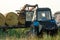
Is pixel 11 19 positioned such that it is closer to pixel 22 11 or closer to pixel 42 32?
pixel 22 11

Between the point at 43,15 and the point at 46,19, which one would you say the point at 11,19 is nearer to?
the point at 43,15

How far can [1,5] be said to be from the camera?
1614 cm

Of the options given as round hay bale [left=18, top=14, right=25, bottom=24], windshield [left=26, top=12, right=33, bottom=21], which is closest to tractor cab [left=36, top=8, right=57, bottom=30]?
windshield [left=26, top=12, right=33, bottom=21]

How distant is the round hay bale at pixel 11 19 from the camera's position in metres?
15.8

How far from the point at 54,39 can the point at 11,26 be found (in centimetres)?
390

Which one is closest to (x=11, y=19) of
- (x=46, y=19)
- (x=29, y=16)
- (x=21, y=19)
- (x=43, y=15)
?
(x=21, y=19)

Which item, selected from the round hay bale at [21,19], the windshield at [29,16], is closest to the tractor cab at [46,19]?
the windshield at [29,16]

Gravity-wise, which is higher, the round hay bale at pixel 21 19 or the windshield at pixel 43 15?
the windshield at pixel 43 15

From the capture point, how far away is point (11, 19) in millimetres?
15945

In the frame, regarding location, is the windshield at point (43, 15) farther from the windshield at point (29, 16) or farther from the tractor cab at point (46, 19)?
the windshield at point (29, 16)

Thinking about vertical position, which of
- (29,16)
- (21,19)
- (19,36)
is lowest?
(19,36)

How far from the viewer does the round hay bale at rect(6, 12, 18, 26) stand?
15.8m

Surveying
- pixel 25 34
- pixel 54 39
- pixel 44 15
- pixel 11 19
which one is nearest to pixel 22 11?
pixel 11 19

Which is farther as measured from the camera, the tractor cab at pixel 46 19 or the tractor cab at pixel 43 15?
the tractor cab at pixel 43 15
